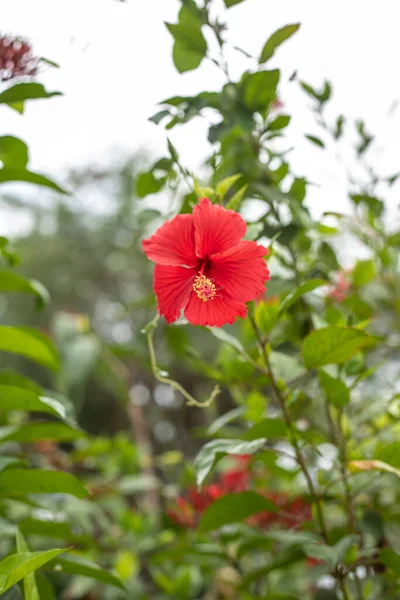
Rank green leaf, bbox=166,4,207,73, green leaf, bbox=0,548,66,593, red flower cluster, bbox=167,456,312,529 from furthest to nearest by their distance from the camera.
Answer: red flower cluster, bbox=167,456,312,529
green leaf, bbox=166,4,207,73
green leaf, bbox=0,548,66,593

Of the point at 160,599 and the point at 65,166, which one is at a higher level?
the point at 65,166

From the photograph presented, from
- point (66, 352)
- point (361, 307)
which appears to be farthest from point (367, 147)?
point (66, 352)

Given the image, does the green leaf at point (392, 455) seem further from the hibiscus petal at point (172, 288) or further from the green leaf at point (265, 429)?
the hibiscus petal at point (172, 288)

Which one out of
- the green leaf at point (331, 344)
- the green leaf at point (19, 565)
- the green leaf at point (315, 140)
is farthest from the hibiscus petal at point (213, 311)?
the green leaf at point (315, 140)

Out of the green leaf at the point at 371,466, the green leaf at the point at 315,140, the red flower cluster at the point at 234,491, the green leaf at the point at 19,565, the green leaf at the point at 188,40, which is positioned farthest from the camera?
the red flower cluster at the point at 234,491

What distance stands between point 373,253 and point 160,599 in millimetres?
832

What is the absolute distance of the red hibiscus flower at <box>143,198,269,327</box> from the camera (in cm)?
46

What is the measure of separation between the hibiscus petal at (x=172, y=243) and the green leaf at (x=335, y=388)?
0.21 m

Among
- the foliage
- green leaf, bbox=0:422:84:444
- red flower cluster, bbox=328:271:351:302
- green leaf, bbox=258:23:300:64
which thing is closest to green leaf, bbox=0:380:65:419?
the foliage

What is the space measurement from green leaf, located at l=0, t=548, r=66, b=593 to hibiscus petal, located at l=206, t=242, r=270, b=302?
0.24 metres

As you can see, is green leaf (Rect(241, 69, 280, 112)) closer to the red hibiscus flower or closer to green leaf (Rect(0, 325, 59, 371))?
the red hibiscus flower

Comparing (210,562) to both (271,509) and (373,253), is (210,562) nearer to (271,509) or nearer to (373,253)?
(271,509)

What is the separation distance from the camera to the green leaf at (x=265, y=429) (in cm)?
59

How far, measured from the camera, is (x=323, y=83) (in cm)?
86
